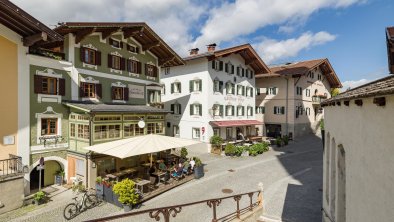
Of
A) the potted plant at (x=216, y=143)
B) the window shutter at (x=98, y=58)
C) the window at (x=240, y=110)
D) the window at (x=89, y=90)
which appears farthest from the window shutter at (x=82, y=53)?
the window at (x=240, y=110)

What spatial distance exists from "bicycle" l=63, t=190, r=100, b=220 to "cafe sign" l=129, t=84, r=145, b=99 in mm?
10173

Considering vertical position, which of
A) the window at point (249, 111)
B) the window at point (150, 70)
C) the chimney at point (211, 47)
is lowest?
the window at point (249, 111)

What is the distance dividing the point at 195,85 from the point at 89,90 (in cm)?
1299

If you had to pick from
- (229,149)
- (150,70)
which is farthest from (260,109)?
(150,70)

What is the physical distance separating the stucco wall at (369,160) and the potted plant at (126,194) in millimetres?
9801

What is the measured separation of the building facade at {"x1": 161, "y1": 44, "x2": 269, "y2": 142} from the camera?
90.8 ft

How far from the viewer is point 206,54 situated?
26.6m

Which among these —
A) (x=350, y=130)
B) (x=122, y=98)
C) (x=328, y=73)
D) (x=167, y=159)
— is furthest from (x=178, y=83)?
(x=328, y=73)

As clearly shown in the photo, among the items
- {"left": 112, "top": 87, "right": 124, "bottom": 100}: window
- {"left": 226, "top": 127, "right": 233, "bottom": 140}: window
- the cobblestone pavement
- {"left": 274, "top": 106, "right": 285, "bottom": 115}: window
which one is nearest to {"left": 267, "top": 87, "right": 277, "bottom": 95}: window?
{"left": 274, "top": 106, "right": 285, "bottom": 115}: window

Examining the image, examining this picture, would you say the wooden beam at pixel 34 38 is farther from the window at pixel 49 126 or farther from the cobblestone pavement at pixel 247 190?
the cobblestone pavement at pixel 247 190

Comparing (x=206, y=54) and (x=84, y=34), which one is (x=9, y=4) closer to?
(x=84, y=34)

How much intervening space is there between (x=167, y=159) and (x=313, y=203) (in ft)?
35.3

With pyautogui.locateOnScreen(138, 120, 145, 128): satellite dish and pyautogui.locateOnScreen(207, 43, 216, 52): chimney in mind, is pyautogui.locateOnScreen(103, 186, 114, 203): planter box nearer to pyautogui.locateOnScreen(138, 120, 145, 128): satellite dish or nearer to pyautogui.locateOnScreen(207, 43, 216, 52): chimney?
pyautogui.locateOnScreen(138, 120, 145, 128): satellite dish

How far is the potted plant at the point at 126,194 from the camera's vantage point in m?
12.5
